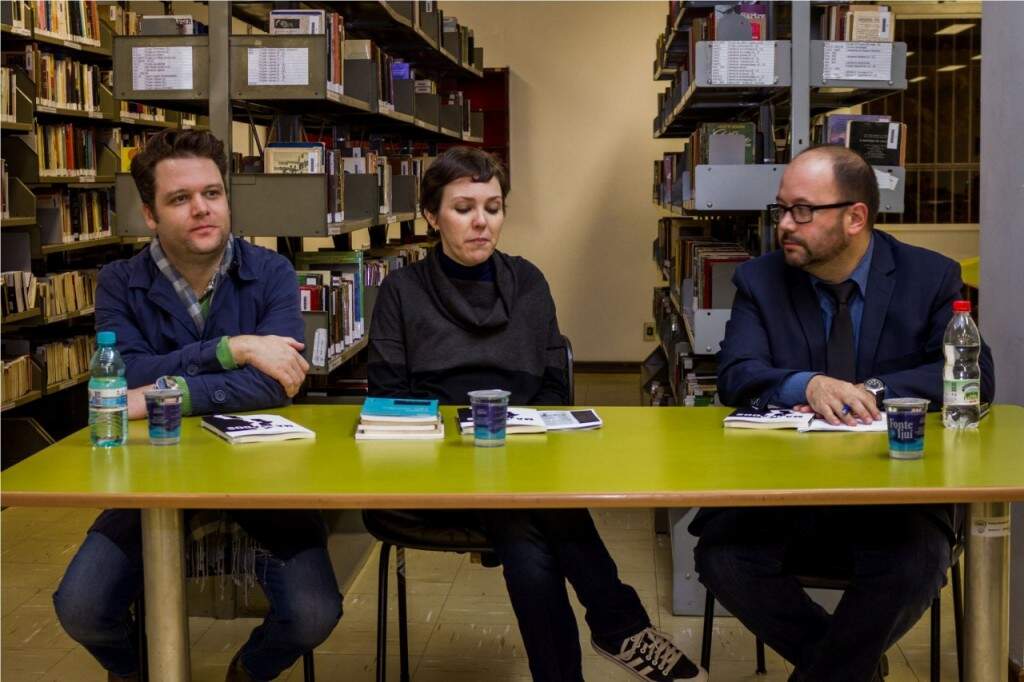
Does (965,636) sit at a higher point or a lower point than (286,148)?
lower

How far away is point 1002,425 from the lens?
2.42 meters

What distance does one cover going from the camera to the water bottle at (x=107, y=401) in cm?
229

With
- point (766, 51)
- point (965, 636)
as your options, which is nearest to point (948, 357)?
point (965, 636)

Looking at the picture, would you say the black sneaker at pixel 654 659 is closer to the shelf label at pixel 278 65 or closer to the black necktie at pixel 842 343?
the black necktie at pixel 842 343

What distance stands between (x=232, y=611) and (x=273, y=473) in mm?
697

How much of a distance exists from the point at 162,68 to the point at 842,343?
2.29 m

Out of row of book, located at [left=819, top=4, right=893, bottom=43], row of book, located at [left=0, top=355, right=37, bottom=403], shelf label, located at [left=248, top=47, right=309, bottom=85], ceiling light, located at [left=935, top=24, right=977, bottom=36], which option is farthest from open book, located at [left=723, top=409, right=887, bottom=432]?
ceiling light, located at [left=935, top=24, right=977, bottom=36]

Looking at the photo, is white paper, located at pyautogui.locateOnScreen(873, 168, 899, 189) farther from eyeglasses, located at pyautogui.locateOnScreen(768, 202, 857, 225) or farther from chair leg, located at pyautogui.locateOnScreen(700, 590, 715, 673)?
chair leg, located at pyautogui.locateOnScreen(700, 590, 715, 673)

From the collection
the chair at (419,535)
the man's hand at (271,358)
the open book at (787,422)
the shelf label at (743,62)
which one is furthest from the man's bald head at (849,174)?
the man's hand at (271,358)

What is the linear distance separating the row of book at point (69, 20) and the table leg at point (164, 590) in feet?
13.6

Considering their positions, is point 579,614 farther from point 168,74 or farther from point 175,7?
point 175,7

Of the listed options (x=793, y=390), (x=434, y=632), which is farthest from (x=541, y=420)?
(x=434, y=632)

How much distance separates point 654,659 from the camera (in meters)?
2.34

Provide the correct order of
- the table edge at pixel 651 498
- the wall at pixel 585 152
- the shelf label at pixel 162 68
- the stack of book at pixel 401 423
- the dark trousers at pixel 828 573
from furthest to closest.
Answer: the wall at pixel 585 152, the shelf label at pixel 162 68, the stack of book at pixel 401 423, the dark trousers at pixel 828 573, the table edge at pixel 651 498
